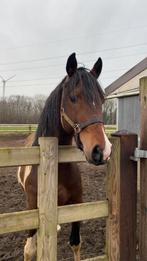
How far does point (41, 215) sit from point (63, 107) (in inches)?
33.4

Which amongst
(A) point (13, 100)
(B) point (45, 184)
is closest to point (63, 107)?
(B) point (45, 184)

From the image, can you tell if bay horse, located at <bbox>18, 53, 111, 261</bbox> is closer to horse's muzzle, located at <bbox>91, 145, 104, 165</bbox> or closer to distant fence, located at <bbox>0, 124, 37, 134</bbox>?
horse's muzzle, located at <bbox>91, 145, 104, 165</bbox>

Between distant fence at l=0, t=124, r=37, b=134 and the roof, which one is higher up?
the roof

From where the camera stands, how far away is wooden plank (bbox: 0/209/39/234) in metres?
2.09

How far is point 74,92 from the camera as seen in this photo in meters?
2.32

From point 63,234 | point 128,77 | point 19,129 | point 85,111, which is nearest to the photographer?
point 85,111

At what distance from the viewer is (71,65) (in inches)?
95.8

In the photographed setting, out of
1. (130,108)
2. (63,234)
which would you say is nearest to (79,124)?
(63,234)

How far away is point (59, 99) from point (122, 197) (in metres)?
0.97

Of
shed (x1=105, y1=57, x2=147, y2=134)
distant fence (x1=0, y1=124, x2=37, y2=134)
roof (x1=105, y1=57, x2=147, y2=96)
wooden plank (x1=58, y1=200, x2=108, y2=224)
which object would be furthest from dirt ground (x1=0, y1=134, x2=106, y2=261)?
distant fence (x1=0, y1=124, x2=37, y2=134)

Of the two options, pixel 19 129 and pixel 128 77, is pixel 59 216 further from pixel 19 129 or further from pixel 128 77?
pixel 19 129

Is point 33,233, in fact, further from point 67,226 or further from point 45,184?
point 67,226

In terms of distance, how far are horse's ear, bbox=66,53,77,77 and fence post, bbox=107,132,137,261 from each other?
0.61 meters

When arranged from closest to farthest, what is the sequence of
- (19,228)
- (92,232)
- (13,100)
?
(19,228) → (92,232) → (13,100)
